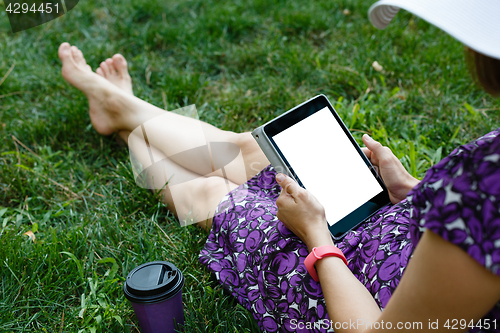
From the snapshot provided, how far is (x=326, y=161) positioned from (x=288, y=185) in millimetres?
235

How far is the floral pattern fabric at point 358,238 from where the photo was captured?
0.73m

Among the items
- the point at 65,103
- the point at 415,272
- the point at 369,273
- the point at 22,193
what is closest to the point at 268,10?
the point at 65,103

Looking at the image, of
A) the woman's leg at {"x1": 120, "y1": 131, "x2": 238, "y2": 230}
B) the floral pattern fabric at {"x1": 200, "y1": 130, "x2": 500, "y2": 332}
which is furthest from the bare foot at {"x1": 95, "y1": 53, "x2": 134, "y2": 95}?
the floral pattern fabric at {"x1": 200, "y1": 130, "x2": 500, "y2": 332}

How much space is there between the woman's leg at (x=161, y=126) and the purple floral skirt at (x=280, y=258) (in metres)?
0.24

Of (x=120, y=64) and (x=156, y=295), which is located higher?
(x=120, y=64)

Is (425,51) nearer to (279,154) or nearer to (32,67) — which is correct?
(279,154)

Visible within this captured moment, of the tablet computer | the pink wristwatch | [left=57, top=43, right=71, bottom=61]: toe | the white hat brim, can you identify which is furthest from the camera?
[left=57, top=43, right=71, bottom=61]: toe

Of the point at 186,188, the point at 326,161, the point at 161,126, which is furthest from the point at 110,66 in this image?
the point at 326,161

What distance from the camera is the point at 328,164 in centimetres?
148

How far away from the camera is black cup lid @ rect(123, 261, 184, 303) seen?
1229 millimetres

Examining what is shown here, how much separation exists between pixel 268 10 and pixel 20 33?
79.5 inches

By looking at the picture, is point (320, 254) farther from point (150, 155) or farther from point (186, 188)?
point (150, 155)

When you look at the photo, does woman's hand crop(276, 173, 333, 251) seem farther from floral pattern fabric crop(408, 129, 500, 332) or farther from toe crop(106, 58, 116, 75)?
toe crop(106, 58, 116, 75)

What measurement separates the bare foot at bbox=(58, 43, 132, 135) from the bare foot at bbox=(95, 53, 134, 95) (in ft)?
0.41
